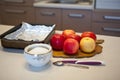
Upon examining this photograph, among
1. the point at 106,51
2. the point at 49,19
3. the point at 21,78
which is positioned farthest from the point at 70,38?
the point at 49,19

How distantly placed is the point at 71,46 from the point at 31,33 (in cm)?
33

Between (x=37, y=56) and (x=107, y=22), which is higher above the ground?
(x=37, y=56)

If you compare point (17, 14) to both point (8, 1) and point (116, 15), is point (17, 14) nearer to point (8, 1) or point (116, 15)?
point (8, 1)

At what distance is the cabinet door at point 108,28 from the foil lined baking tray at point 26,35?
4.08 feet

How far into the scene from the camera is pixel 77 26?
2570 mm

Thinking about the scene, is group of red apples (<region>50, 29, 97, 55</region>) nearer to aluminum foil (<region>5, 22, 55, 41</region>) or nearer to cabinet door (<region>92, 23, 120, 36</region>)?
aluminum foil (<region>5, 22, 55, 41</region>)

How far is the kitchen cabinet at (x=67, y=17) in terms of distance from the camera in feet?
8.23

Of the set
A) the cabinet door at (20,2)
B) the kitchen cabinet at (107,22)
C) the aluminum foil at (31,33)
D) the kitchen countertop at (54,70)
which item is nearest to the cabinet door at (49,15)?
the cabinet door at (20,2)

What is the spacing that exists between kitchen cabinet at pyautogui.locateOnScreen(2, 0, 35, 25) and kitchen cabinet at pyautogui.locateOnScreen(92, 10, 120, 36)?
859 millimetres

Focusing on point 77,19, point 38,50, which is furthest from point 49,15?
point 38,50

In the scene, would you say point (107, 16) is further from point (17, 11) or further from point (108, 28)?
point (17, 11)

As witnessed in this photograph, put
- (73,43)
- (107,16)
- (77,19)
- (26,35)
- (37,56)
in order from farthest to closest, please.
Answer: (77,19)
(107,16)
(26,35)
(73,43)
(37,56)

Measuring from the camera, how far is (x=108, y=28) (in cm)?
244

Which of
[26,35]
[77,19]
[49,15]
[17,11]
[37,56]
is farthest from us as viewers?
[17,11]
